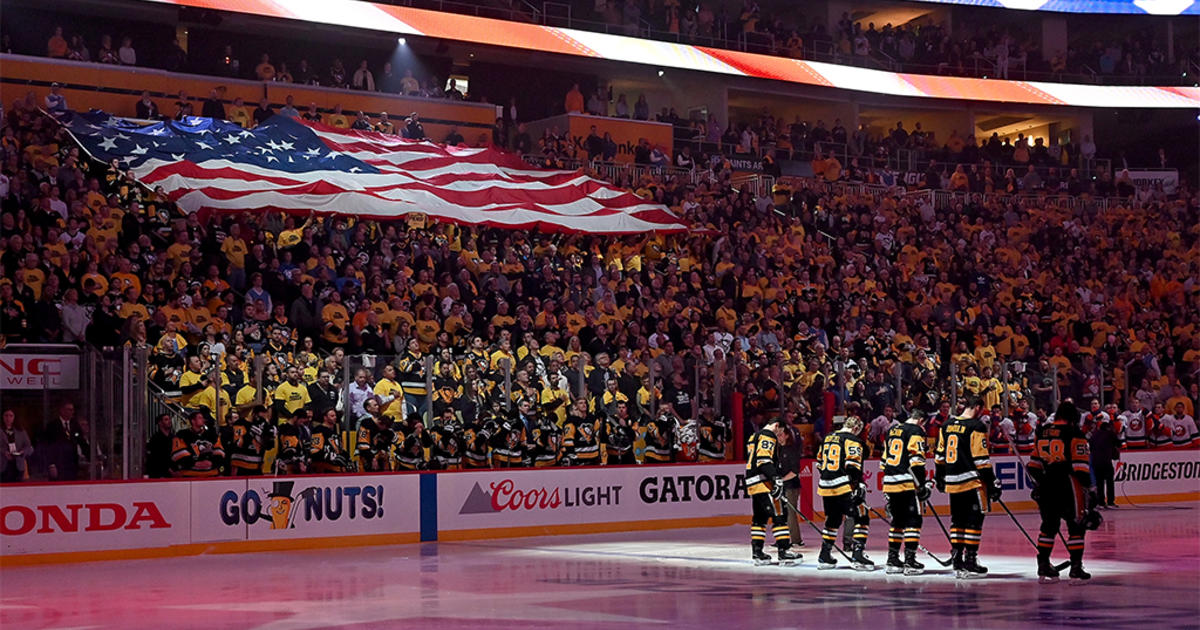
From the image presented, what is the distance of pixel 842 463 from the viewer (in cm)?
1587

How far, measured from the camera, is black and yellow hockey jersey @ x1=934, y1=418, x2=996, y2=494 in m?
15.1

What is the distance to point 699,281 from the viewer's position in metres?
28.0

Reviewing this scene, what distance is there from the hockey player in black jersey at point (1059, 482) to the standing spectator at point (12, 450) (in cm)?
1147

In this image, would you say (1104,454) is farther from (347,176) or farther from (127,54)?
(127,54)

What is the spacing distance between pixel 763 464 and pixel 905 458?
5.88 ft

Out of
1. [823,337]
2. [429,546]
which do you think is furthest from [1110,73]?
[429,546]

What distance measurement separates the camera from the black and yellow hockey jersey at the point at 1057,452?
48.9 feet

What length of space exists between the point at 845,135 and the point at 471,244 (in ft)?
64.6

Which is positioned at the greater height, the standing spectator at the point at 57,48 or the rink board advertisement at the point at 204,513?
the standing spectator at the point at 57,48

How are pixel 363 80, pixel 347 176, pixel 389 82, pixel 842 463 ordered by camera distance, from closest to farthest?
1. pixel 842 463
2. pixel 347 176
3. pixel 363 80
4. pixel 389 82

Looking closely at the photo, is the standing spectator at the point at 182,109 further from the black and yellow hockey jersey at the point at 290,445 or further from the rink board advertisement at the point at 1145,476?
the rink board advertisement at the point at 1145,476

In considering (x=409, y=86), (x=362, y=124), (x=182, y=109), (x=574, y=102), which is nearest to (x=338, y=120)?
(x=362, y=124)

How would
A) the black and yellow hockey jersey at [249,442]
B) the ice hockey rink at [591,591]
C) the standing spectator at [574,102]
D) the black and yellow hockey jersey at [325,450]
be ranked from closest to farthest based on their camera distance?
the ice hockey rink at [591,591] → the black and yellow hockey jersey at [249,442] → the black and yellow hockey jersey at [325,450] → the standing spectator at [574,102]

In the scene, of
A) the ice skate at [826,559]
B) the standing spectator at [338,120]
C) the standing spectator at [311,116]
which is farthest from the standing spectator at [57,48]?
the ice skate at [826,559]
